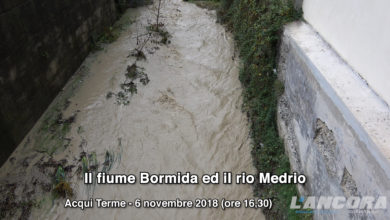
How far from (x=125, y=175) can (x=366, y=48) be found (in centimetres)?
342

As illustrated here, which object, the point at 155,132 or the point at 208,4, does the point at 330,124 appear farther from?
the point at 208,4

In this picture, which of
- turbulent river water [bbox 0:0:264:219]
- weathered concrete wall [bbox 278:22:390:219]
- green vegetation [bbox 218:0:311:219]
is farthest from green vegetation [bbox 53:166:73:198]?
weathered concrete wall [bbox 278:22:390:219]

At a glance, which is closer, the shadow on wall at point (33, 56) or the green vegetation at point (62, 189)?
the green vegetation at point (62, 189)

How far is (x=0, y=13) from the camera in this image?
4004mm

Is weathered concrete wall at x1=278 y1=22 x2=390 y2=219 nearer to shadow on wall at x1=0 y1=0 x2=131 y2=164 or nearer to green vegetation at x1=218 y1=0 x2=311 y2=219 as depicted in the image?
green vegetation at x1=218 y1=0 x2=311 y2=219

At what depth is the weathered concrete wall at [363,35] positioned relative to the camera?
223cm

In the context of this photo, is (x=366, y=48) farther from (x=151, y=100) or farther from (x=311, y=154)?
(x=151, y=100)

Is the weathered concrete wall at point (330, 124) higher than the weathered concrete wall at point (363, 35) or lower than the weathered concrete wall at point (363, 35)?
lower

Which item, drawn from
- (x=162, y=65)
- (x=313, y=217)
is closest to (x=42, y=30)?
(x=162, y=65)

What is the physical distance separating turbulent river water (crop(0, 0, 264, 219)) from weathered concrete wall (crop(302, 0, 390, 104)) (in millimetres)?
2241

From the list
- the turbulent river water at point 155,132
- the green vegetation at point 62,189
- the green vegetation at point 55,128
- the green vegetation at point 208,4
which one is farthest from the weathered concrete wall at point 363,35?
the green vegetation at point 208,4

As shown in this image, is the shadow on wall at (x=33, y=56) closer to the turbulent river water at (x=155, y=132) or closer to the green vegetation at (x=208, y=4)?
the turbulent river water at (x=155, y=132)

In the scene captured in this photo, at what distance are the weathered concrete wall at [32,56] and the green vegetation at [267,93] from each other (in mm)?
3644

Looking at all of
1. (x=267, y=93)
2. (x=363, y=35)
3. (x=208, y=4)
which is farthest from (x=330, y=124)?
(x=208, y=4)
